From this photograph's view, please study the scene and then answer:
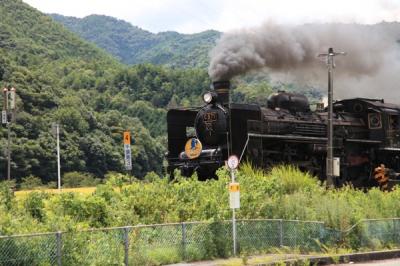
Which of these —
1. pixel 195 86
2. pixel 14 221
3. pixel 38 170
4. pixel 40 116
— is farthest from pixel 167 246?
pixel 195 86

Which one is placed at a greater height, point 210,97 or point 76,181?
point 210,97

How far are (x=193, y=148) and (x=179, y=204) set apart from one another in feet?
29.6

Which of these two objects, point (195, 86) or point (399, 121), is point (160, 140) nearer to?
point (195, 86)

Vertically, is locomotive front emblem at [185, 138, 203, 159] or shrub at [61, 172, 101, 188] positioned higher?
locomotive front emblem at [185, 138, 203, 159]

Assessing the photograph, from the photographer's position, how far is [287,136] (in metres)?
27.6

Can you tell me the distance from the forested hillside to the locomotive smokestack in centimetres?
4647

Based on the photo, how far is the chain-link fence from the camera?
11883 millimetres

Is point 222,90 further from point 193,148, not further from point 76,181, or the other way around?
point 76,181

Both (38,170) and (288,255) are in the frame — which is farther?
(38,170)

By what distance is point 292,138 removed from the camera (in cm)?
2767

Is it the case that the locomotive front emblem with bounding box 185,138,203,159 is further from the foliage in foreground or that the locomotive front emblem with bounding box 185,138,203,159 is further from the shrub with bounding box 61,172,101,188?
the shrub with bounding box 61,172,101,188

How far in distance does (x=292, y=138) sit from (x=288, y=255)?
38.4ft

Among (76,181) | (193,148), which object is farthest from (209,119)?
(76,181)

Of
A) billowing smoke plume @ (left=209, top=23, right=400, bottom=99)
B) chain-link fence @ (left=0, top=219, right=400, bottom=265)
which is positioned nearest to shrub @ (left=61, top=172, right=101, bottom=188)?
billowing smoke plume @ (left=209, top=23, right=400, bottom=99)
